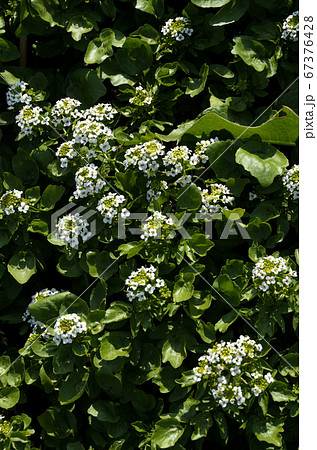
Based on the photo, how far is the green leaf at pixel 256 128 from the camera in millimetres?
2781

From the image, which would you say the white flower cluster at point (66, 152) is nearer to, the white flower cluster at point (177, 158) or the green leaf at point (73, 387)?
the white flower cluster at point (177, 158)

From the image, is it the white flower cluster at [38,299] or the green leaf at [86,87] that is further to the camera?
the green leaf at [86,87]

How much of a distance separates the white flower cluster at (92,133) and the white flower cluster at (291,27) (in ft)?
3.24

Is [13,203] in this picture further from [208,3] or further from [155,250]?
[208,3]

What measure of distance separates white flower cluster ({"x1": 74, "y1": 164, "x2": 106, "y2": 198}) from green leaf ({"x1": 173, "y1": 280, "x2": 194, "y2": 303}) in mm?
547

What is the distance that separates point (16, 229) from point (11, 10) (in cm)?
121

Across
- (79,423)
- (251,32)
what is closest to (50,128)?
(251,32)

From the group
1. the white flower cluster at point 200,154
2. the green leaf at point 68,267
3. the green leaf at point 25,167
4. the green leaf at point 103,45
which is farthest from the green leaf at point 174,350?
the green leaf at point 103,45

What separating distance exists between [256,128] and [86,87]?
2.93 feet

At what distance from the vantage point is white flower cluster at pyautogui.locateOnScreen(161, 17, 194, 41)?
2.97 meters

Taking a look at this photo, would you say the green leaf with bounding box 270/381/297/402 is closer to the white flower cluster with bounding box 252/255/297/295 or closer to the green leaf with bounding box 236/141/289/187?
the white flower cluster with bounding box 252/255/297/295

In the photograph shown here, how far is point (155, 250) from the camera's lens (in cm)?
255

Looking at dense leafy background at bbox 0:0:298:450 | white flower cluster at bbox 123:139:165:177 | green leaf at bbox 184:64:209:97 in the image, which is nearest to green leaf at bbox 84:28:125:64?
dense leafy background at bbox 0:0:298:450

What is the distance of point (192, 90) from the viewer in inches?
119
